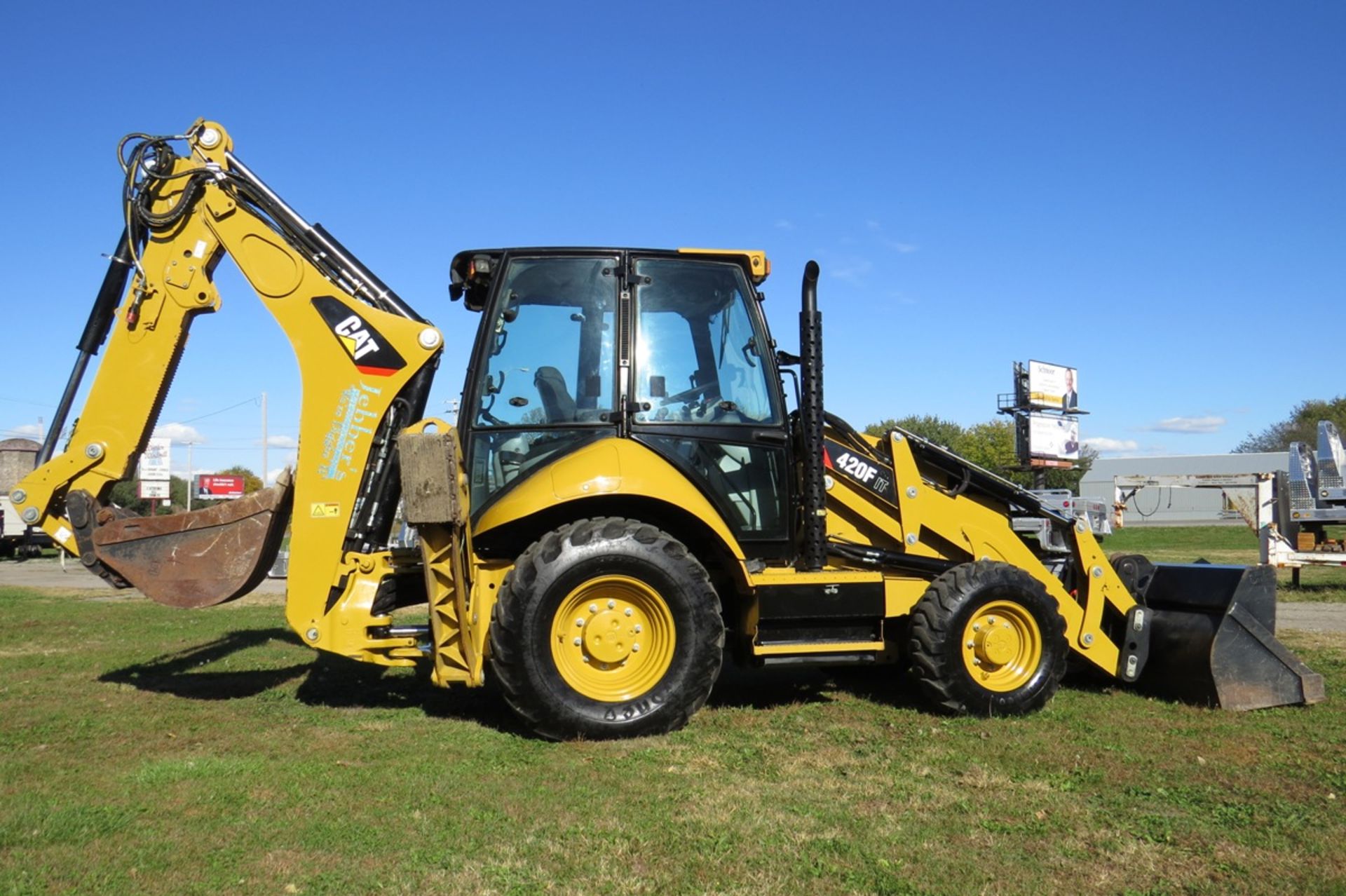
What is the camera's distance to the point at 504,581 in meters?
5.80

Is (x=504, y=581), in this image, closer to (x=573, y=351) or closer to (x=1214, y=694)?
(x=573, y=351)

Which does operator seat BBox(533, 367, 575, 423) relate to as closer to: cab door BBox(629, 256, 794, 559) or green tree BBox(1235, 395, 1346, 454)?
cab door BBox(629, 256, 794, 559)

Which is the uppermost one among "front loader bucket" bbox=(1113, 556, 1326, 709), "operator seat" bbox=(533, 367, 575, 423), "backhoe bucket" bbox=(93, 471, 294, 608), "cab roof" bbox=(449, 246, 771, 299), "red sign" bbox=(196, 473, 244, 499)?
"red sign" bbox=(196, 473, 244, 499)

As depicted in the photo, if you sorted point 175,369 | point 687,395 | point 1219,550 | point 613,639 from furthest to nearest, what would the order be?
1. point 1219,550
2. point 175,369
3. point 687,395
4. point 613,639

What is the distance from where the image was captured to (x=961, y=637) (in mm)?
6445

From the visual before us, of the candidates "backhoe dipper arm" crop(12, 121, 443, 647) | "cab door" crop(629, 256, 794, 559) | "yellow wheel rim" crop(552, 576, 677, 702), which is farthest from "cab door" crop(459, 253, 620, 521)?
"yellow wheel rim" crop(552, 576, 677, 702)

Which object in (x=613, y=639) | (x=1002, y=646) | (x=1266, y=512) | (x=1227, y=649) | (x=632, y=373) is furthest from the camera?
(x=1266, y=512)

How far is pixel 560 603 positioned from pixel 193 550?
2.53 meters

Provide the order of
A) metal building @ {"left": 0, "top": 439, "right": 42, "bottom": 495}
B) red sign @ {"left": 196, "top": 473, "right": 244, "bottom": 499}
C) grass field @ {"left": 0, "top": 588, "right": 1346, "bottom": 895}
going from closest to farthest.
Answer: grass field @ {"left": 0, "top": 588, "right": 1346, "bottom": 895}
metal building @ {"left": 0, "top": 439, "right": 42, "bottom": 495}
red sign @ {"left": 196, "top": 473, "right": 244, "bottom": 499}

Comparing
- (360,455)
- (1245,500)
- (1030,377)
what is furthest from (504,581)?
(1030,377)

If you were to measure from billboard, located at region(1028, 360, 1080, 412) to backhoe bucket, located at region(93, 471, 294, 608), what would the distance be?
37600 mm

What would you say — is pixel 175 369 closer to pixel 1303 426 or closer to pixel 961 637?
pixel 961 637

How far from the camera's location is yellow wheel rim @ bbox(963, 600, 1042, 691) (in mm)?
6531

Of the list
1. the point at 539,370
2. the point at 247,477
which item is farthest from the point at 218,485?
the point at 539,370
